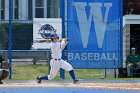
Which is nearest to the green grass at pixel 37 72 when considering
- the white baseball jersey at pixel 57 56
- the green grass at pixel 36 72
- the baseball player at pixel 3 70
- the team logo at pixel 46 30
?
the green grass at pixel 36 72

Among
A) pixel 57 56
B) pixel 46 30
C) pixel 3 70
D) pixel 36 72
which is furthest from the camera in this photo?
pixel 46 30

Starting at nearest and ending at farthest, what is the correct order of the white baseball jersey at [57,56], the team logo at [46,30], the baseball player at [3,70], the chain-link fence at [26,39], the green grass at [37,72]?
the white baseball jersey at [57,56], the baseball player at [3,70], the chain-link fence at [26,39], the green grass at [37,72], the team logo at [46,30]

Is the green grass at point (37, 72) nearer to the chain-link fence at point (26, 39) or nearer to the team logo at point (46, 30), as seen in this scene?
the chain-link fence at point (26, 39)

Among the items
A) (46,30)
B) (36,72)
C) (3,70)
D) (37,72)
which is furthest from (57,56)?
(46,30)

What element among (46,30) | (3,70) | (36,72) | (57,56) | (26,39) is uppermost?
(46,30)

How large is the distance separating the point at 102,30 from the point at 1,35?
407 centimetres

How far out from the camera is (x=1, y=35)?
20797 millimetres

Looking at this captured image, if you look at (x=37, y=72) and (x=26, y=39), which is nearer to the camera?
(x=37, y=72)

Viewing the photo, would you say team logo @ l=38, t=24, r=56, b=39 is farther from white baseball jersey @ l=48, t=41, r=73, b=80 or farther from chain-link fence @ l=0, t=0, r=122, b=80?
white baseball jersey @ l=48, t=41, r=73, b=80

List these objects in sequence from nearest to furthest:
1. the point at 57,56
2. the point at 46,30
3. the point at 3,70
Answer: the point at 57,56, the point at 3,70, the point at 46,30

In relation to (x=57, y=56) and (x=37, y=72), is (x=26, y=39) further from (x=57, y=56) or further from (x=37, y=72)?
(x=57, y=56)

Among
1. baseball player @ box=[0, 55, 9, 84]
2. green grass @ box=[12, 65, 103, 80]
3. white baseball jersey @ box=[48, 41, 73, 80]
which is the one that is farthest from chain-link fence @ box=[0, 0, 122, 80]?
white baseball jersey @ box=[48, 41, 73, 80]
